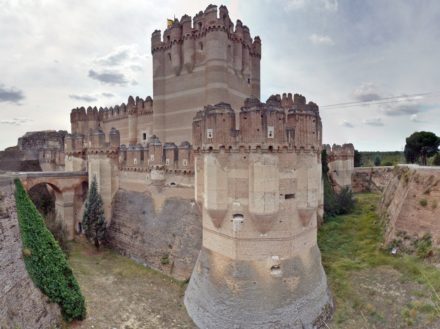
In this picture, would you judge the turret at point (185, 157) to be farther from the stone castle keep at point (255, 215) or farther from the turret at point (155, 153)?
the turret at point (155, 153)

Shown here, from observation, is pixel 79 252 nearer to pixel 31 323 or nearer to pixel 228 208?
pixel 31 323

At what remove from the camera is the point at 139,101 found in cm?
2536

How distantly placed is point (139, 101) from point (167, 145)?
9.90m

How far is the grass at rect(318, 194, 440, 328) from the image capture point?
483 inches

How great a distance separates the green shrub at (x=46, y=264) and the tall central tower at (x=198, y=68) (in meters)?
11.1

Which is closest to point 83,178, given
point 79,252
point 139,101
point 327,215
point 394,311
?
point 79,252

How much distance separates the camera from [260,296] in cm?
1188

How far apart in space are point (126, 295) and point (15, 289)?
5.22 m

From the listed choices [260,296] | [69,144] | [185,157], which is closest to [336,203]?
[185,157]

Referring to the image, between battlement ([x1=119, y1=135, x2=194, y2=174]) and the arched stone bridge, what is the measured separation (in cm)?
473

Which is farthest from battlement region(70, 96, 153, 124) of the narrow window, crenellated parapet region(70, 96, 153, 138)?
the narrow window

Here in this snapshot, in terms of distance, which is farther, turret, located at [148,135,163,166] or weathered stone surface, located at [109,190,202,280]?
turret, located at [148,135,163,166]

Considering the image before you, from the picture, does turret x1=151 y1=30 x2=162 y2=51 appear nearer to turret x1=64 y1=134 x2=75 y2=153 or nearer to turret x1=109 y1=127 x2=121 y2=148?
turret x1=109 y1=127 x2=121 y2=148

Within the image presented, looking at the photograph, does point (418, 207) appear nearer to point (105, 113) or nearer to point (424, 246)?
point (424, 246)
